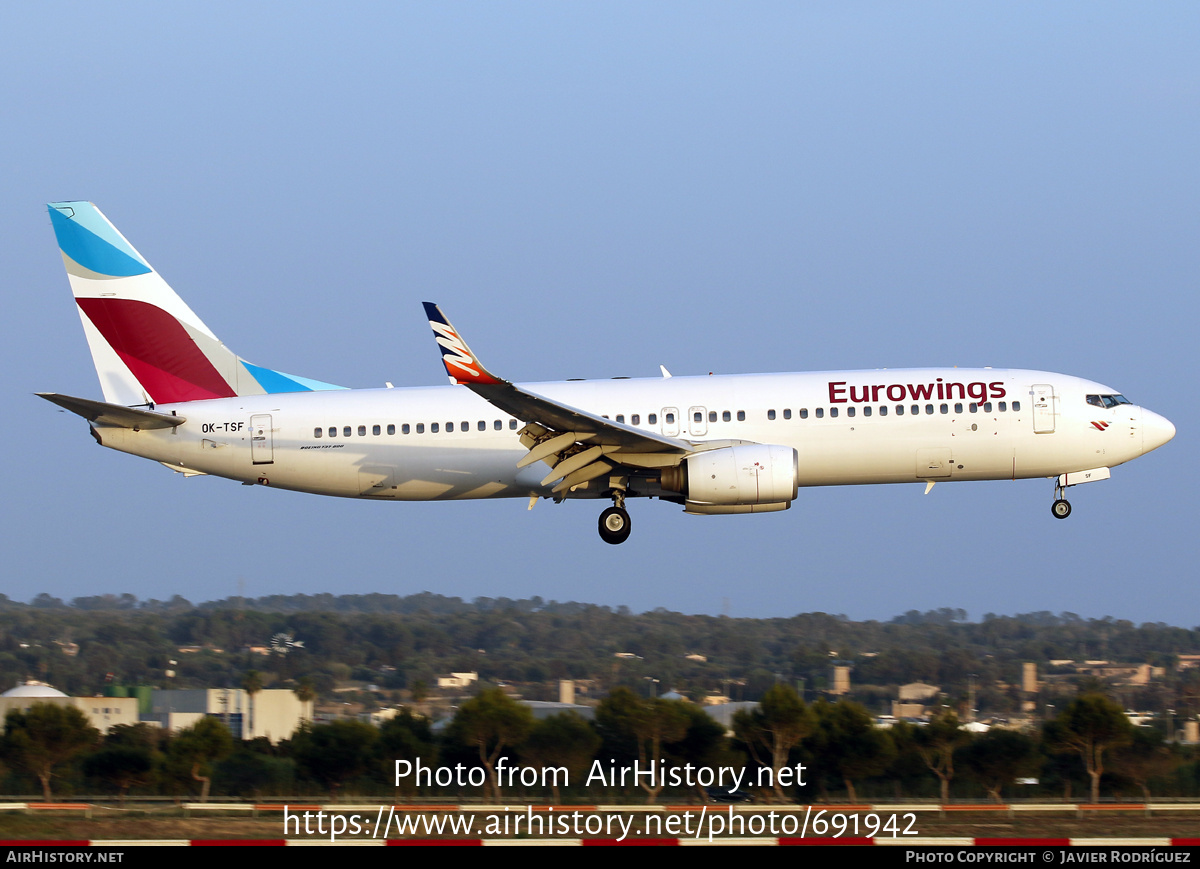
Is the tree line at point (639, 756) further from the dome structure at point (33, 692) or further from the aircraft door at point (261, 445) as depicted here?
the dome structure at point (33, 692)

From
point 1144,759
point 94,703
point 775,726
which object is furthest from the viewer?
point 94,703

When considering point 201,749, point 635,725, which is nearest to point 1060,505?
point 635,725

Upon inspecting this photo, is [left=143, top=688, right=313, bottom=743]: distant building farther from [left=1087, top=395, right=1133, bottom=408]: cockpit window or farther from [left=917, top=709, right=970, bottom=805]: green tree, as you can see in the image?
[left=1087, top=395, right=1133, bottom=408]: cockpit window

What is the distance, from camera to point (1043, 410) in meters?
30.3

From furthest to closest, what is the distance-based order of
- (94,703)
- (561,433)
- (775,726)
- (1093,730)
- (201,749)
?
(94,703) < (775,726) < (1093,730) < (201,749) < (561,433)

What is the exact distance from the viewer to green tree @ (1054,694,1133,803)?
3172 cm

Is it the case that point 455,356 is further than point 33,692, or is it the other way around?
point 33,692

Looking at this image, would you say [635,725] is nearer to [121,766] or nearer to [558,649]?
[121,766]

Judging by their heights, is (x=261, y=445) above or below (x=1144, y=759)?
above

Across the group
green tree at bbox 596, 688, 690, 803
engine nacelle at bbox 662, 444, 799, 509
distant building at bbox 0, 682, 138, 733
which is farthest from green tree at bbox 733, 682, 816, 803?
distant building at bbox 0, 682, 138, 733

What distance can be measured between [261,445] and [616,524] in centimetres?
859

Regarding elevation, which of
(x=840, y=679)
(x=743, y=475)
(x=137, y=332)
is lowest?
(x=840, y=679)

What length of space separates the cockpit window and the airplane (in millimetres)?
59

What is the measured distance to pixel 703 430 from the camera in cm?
2989
